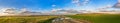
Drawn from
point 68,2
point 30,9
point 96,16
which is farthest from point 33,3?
point 96,16

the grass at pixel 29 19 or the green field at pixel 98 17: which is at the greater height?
the grass at pixel 29 19

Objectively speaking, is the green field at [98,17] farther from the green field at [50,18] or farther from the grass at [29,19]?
the grass at [29,19]

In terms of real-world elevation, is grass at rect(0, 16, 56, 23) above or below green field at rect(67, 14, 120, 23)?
above

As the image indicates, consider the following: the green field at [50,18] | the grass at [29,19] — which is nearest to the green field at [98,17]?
the green field at [50,18]

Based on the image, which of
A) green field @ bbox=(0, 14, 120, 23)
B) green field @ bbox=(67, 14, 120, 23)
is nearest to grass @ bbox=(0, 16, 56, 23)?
green field @ bbox=(0, 14, 120, 23)

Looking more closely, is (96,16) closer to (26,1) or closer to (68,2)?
(68,2)

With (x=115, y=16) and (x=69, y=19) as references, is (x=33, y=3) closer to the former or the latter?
(x=69, y=19)

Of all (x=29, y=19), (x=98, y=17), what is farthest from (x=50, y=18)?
(x=98, y=17)

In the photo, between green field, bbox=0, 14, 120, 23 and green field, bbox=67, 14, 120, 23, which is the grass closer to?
green field, bbox=0, 14, 120, 23

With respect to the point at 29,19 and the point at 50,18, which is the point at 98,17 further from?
the point at 29,19
